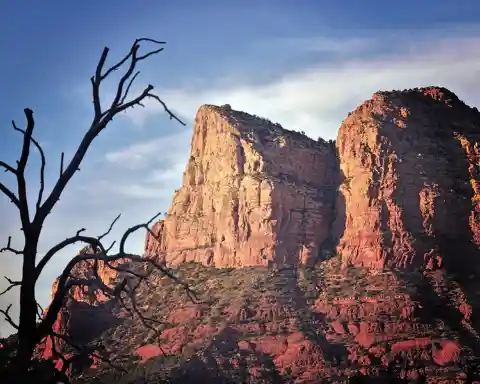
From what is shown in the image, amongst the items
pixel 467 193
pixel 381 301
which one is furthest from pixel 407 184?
pixel 381 301

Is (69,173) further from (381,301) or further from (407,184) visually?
(407,184)

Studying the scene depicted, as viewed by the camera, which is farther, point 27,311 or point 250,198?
point 250,198

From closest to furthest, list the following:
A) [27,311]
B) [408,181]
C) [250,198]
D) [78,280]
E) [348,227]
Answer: [27,311], [78,280], [408,181], [348,227], [250,198]

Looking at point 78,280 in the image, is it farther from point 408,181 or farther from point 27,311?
point 408,181

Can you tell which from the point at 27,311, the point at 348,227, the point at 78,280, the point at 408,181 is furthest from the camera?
the point at 348,227

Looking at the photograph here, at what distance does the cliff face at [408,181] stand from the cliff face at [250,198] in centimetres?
342

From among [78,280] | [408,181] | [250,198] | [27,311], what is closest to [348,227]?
[408,181]

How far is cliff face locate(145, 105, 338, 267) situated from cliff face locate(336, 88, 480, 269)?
3.42 meters

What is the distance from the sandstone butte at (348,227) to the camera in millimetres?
59406

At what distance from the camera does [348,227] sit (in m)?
76.4

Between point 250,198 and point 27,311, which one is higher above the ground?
point 250,198

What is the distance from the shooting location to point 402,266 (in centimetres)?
6812

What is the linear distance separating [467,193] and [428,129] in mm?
9029

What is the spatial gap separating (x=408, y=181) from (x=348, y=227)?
7.89m
